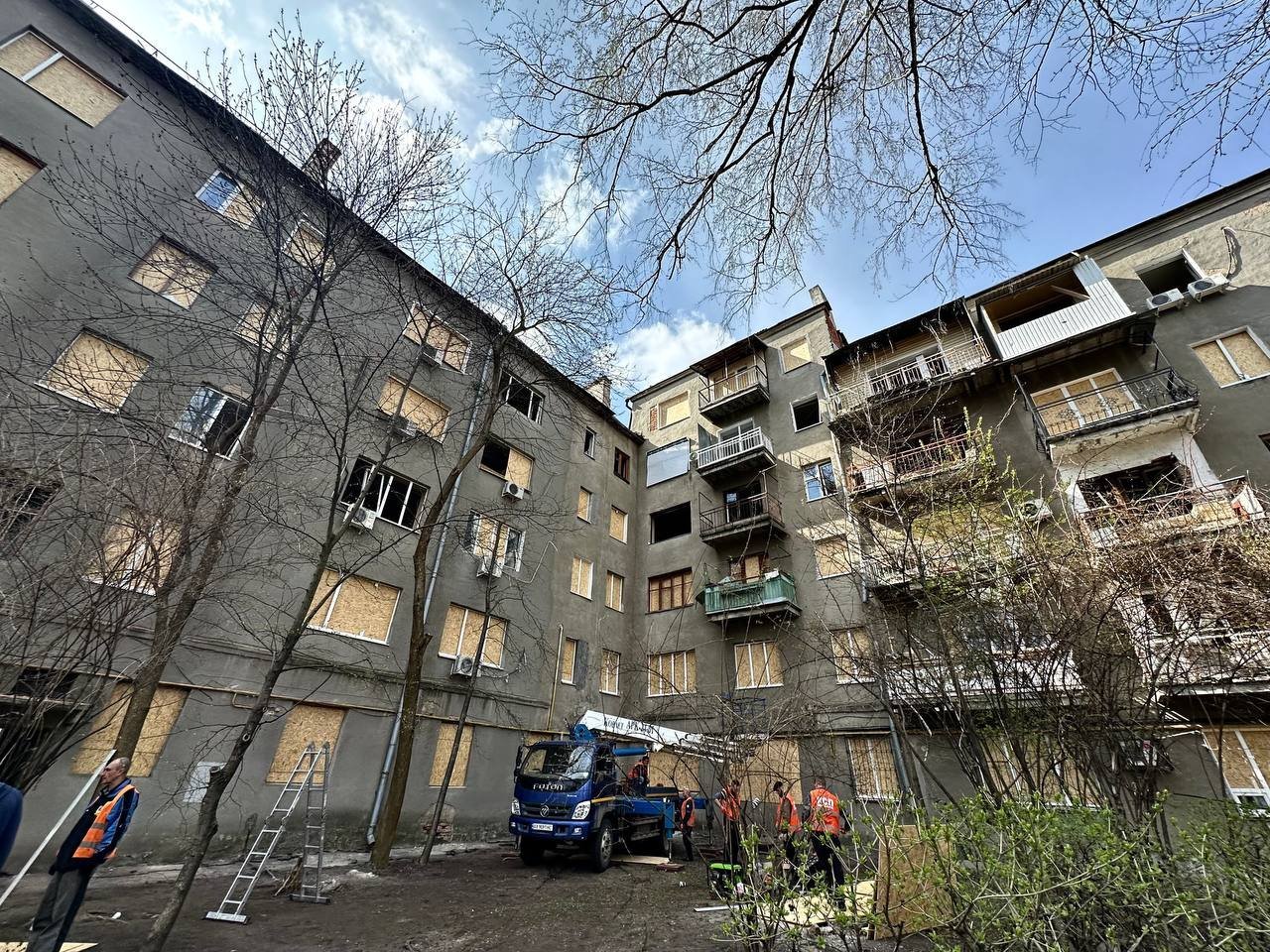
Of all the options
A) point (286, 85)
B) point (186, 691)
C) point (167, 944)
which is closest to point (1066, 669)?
point (167, 944)

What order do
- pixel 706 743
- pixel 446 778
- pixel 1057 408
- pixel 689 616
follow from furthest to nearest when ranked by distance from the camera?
1. pixel 689 616
2. pixel 1057 408
3. pixel 446 778
4. pixel 706 743

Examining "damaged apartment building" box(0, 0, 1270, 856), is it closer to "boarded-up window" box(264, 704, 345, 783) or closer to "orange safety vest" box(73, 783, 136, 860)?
"boarded-up window" box(264, 704, 345, 783)

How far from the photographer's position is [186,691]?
9.59 m

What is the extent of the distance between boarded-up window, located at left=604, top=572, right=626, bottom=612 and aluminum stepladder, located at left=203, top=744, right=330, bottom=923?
11034 mm

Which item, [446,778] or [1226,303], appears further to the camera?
[1226,303]

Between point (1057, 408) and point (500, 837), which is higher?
point (1057, 408)

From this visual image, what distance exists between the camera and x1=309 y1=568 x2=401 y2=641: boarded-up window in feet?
39.4

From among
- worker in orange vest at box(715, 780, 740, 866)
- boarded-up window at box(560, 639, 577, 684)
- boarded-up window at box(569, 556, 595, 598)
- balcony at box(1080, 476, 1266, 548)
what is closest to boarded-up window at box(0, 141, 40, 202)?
boarded-up window at box(569, 556, 595, 598)

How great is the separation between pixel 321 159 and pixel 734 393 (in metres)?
17.4

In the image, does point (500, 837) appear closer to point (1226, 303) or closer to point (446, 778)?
point (446, 778)

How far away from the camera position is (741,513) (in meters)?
20.2

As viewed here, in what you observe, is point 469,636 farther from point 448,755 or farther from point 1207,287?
point 1207,287

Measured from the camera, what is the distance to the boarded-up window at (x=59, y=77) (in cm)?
1058

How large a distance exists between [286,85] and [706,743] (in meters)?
13.0
